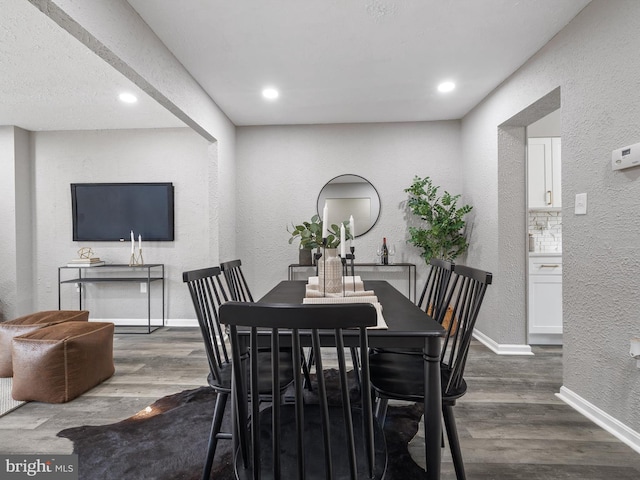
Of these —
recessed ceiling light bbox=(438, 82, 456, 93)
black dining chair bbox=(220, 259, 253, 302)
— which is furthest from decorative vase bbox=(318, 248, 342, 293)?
recessed ceiling light bbox=(438, 82, 456, 93)

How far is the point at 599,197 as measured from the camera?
1.99m

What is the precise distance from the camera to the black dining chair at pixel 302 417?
835 millimetres

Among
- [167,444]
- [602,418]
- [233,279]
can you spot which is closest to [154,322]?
[233,279]

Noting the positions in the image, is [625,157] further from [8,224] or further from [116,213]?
[8,224]

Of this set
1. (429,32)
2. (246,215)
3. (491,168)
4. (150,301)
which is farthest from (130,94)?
(491,168)

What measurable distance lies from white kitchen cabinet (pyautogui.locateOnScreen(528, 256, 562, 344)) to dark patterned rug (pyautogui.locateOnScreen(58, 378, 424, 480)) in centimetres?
183

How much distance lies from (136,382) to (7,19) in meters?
2.49

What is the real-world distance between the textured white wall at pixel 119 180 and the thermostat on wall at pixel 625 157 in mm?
3762

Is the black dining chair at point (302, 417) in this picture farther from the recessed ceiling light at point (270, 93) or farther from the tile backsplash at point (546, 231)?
the tile backsplash at point (546, 231)

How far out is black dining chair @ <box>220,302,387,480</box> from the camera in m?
0.84

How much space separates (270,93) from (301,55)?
0.74m

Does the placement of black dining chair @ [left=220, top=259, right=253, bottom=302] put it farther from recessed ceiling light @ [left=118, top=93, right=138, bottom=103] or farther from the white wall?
the white wall

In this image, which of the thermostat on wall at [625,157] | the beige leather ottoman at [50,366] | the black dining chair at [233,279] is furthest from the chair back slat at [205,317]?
the thermostat on wall at [625,157]

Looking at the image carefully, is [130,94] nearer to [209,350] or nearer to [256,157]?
[256,157]
